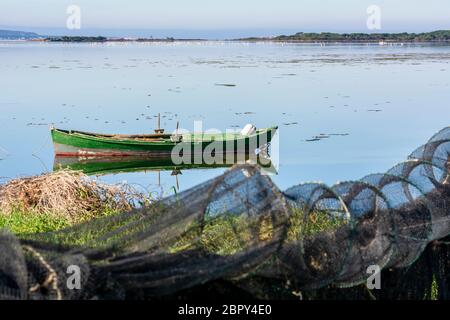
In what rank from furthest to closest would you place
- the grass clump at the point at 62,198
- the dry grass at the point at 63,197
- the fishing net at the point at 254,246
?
the dry grass at the point at 63,197 → the grass clump at the point at 62,198 → the fishing net at the point at 254,246

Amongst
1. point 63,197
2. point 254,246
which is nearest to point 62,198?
point 63,197

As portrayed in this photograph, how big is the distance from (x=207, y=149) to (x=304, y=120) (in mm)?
10627

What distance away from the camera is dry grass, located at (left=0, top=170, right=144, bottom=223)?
9.67 m

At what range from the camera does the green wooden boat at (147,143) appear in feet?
77.0

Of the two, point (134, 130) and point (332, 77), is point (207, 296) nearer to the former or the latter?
point (134, 130)

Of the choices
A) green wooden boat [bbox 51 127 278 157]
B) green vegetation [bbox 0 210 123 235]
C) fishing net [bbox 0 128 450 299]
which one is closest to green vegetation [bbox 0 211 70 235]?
green vegetation [bbox 0 210 123 235]

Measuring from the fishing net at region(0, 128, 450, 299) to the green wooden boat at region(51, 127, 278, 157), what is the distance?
17983 mm

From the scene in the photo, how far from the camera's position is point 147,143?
23.2m

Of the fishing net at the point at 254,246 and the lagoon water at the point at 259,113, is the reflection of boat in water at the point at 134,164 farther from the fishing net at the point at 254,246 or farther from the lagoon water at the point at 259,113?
the fishing net at the point at 254,246

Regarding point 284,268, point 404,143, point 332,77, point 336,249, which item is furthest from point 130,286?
point 332,77

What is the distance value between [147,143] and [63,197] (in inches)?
525

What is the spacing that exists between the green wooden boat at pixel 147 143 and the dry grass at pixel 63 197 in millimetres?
12838

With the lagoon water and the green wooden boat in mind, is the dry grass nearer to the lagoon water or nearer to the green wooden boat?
the lagoon water

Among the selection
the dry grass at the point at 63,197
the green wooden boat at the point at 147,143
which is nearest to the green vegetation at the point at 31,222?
the dry grass at the point at 63,197
